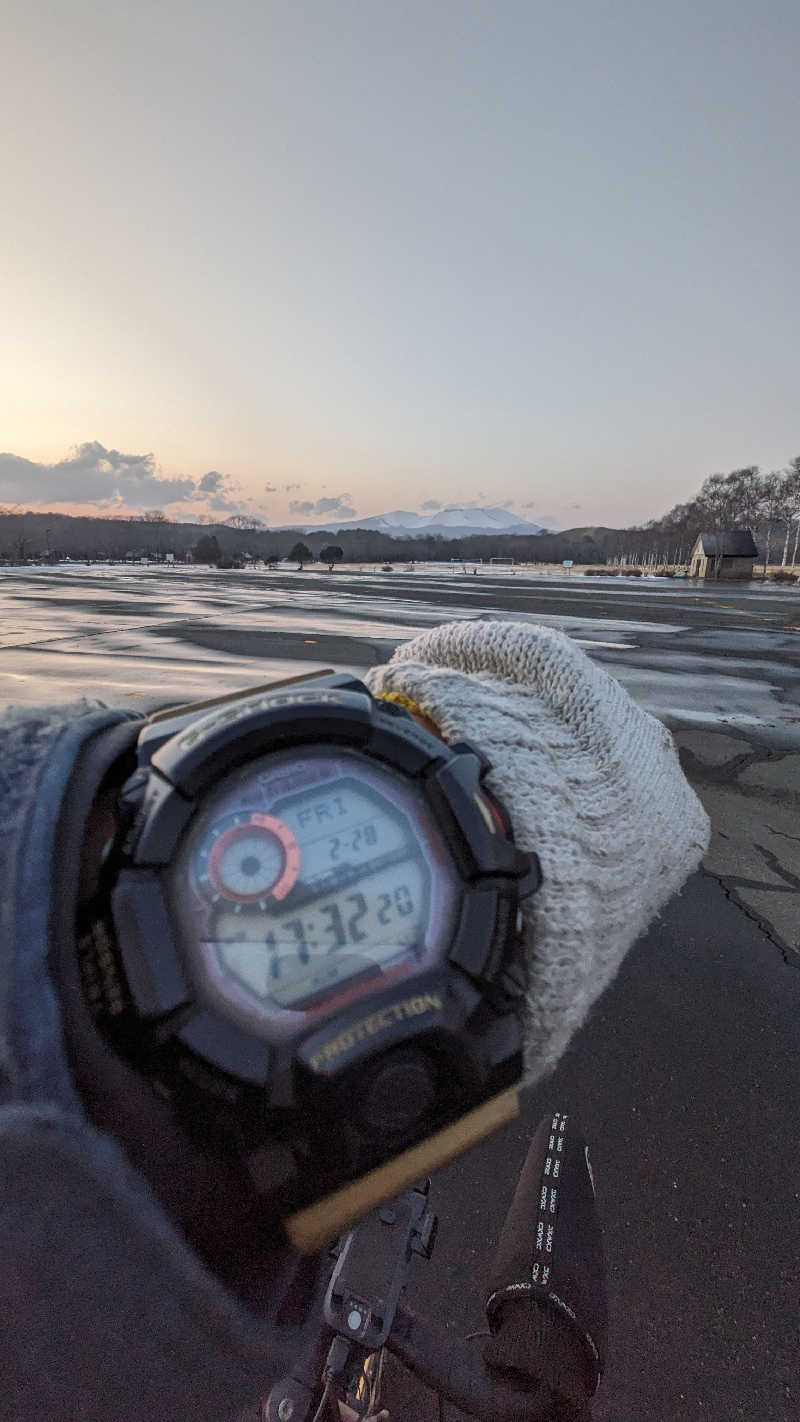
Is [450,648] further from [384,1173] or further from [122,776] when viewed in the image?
[384,1173]

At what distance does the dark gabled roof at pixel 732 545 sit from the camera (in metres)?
57.7

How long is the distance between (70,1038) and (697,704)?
7645 millimetres

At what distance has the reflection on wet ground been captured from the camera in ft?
24.2

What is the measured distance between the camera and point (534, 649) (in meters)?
0.95

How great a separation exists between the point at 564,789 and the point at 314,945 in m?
0.40

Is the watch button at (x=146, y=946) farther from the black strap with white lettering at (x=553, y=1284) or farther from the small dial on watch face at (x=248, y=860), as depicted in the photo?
the black strap with white lettering at (x=553, y=1284)

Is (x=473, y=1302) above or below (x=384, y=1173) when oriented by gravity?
below

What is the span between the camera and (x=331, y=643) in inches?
438

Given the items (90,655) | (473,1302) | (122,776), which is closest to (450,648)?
(122,776)

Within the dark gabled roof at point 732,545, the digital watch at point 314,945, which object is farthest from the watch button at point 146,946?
the dark gabled roof at point 732,545

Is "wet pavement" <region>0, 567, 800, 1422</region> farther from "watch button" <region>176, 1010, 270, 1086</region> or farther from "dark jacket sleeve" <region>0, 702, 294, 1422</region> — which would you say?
"watch button" <region>176, 1010, 270, 1086</region>

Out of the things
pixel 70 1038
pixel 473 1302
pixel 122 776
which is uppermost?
pixel 122 776

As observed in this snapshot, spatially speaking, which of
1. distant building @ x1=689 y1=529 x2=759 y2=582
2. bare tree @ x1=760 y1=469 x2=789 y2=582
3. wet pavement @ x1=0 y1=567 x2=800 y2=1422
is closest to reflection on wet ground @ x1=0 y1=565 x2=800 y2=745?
wet pavement @ x1=0 y1=567 x2=800 y2=1422

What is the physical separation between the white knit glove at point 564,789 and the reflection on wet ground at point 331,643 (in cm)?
270
